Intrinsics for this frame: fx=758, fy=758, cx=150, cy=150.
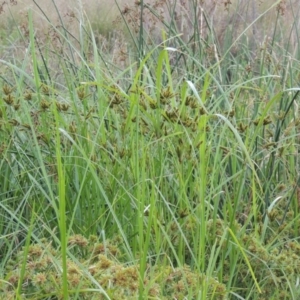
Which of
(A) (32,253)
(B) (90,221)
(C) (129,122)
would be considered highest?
(C) (129,122)

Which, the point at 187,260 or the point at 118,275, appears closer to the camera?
the point at 118,275

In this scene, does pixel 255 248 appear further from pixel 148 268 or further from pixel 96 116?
pixel 96 116

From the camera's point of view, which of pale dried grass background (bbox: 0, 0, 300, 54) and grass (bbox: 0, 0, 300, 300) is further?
pale dried grass background (bbox: 0, 0, 300, 54)

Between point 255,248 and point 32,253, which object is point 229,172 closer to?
point 255,248

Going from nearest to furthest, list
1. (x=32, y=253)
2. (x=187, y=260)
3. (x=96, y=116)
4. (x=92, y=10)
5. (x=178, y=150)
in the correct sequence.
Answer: (x=32, y=253) < (x=178, y=150) < (x=187, y=260) < (x=96, y=116) < (x=92, y=10)

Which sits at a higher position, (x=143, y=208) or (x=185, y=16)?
(x=185, y=16)

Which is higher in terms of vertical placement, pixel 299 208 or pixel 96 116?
pixel 96 116

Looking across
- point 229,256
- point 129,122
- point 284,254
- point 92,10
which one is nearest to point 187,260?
point 229,256

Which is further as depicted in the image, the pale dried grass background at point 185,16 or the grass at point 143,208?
the pale dried grass background at point 185,16

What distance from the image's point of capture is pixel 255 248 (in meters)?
2.02

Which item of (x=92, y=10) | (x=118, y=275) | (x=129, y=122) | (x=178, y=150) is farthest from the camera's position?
(x=92, y=10)

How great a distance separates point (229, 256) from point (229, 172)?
20.4 inches

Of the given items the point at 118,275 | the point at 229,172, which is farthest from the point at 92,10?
the point at 118,275

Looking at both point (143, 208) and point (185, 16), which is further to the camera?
point (185, 16)
